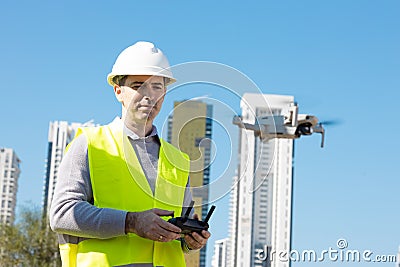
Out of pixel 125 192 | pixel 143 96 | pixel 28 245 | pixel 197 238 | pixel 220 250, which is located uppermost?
pixel 143 96

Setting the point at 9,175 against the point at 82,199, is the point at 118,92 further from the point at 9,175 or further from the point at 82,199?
the point at 9,175

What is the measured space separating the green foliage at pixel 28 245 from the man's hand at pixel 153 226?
22.9m

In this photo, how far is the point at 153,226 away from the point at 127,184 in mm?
211

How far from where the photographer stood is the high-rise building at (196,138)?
7.23ft

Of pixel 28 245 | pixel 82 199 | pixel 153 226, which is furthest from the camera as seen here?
pixel 28 245

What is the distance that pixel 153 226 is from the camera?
204 centimetres

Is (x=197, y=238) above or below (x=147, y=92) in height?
below

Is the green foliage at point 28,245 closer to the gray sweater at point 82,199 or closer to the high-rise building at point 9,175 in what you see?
the gray sweater at point 82,199

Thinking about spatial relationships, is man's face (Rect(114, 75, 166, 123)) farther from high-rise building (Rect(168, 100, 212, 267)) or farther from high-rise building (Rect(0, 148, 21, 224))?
high-rise building (Rect(0, 148, 21, 224))

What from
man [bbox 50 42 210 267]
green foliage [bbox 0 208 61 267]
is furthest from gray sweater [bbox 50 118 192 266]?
green foliage [bbox 0 208 61 267]

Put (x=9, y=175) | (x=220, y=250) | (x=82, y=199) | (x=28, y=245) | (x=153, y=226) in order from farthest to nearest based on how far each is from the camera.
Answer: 1. (x=9, y=175)
2. (x=28, y=245)
3. (x=220, y=250)
4. (x=82, y=199)
5. (x=153, y=226)

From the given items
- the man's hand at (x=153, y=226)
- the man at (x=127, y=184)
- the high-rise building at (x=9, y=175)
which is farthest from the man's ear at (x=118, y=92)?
the high-rise building at (x=9, y=175)

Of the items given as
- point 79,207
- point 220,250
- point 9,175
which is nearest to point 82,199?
point 79,207

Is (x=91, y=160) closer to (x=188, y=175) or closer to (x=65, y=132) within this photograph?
(x=188, y=175)
